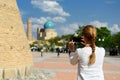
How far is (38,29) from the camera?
15250cm

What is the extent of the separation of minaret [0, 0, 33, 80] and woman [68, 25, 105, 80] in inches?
348

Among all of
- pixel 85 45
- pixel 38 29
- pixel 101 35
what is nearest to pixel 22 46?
pixel 85 45

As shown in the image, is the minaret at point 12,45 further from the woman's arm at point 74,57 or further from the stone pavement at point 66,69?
the woman's arm at point 74,57

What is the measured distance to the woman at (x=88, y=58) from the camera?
4.11m

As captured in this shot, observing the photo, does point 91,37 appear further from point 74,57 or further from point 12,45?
point 12,45

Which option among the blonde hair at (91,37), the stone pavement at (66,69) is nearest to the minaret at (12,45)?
the stone pavement at (66,69)

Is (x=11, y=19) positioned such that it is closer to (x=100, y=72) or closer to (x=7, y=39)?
(x=7, y=39)

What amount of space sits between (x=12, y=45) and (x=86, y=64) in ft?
31.3

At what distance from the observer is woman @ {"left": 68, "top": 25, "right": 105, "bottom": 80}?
411 centimetres

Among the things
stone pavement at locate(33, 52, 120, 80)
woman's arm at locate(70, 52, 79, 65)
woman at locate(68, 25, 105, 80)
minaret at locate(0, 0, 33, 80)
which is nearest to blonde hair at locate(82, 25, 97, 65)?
woman at locate(68, 25, 105, 80)

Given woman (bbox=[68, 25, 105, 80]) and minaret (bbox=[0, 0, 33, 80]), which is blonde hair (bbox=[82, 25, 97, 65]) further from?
minaret (bbox=[0, 0, 33, 80])

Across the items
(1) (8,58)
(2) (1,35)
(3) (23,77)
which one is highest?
(2) (1,35)

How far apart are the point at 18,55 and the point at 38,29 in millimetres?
139171

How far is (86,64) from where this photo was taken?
4156mm
